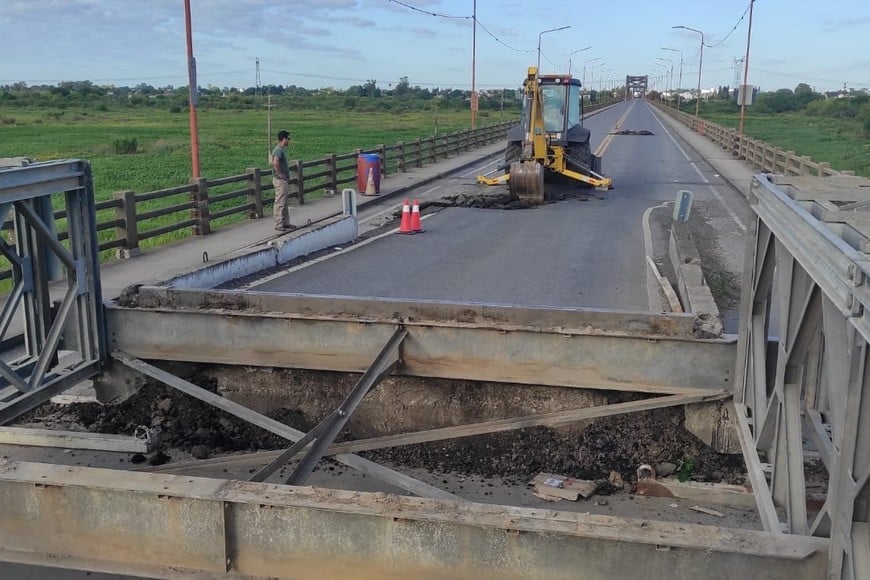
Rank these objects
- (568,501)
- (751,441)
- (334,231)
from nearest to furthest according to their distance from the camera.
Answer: (751,441) < (568,501) < (334,231)

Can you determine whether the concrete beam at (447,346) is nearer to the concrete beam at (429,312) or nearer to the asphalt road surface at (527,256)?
the concrete beam at (429,312)

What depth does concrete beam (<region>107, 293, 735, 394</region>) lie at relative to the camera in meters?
6.18

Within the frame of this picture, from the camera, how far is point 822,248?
10.6 feet

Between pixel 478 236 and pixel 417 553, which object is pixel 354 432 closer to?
pixel 417 553

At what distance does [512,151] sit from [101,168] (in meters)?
17.9

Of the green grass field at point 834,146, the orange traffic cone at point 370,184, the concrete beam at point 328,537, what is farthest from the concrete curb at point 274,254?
A: the green grass field at point 834,146

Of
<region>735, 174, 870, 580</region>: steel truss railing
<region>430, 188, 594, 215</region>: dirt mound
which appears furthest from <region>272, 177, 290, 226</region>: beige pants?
<region>735, 174, 870, 580</region>: steel truss railing

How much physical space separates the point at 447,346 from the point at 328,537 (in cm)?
308

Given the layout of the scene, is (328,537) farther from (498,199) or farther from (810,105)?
(810,105)

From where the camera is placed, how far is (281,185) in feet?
57.0

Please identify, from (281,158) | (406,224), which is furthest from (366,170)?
(406,224)

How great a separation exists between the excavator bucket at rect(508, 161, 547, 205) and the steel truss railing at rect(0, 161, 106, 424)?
17.4 meters

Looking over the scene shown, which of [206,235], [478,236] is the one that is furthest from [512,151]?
[206,235]

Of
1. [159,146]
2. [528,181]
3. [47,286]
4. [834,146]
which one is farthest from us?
[834,146]
